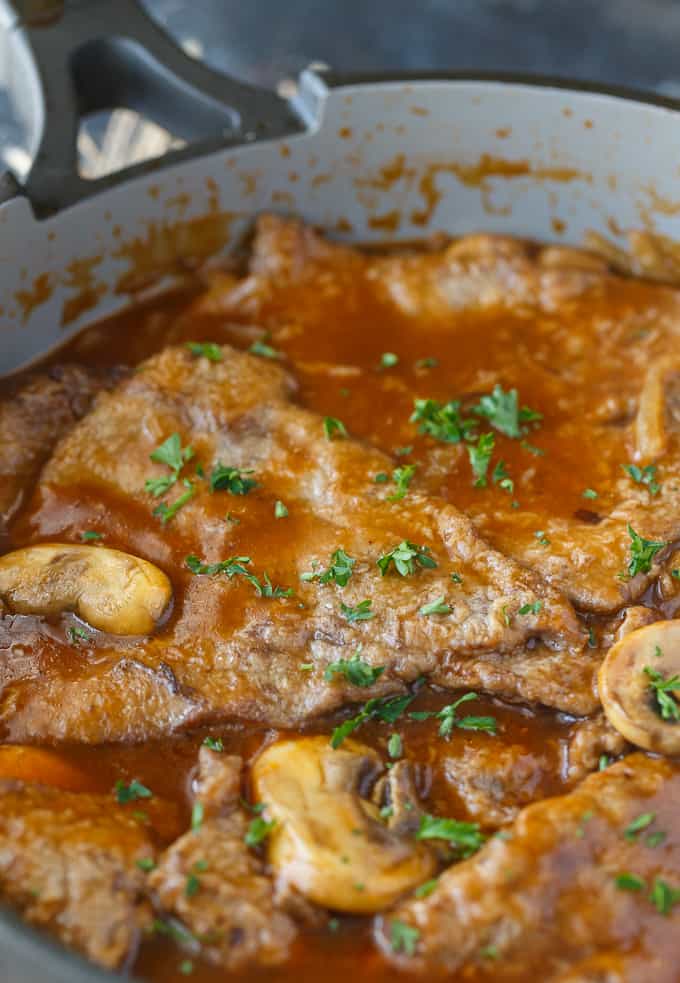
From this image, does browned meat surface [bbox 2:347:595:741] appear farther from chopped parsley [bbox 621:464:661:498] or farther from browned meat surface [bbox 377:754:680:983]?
chopped parsley [bbox 621:464:661:498]

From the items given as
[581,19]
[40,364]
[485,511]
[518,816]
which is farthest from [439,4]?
Result: [518,816]

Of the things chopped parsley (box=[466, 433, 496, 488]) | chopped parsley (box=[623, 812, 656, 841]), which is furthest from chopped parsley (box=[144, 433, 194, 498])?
chopped parsley (box=[623, 812, 656, 841])

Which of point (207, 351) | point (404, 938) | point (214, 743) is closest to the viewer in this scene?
point (404, 938)

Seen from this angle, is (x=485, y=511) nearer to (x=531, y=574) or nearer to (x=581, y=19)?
(x=531, y=574)

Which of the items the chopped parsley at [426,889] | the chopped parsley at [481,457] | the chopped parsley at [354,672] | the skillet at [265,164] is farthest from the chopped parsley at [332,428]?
the chopped parsley at [426,889]

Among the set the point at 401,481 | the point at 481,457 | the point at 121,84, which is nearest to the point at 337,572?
the point at 401,481

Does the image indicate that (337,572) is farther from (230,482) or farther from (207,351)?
(207,351)

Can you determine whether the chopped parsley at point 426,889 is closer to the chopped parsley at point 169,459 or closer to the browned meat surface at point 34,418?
the chopped parsley at point 169,459
